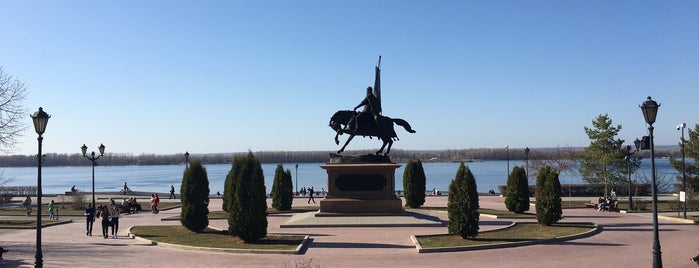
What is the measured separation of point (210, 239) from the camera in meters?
19.5

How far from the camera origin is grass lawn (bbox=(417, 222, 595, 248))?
1814 cm

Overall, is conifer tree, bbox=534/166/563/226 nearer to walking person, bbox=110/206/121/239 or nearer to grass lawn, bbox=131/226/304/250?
grass lawn, bbox=131/226/304/250

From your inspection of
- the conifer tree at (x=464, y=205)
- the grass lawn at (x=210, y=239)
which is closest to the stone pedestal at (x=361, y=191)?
the grass lawn at (x=210, y=239)

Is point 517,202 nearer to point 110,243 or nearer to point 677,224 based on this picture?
point 677,224

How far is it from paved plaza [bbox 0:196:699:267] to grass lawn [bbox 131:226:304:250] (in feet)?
2.14

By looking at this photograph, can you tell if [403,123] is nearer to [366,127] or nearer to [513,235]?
[366,127]

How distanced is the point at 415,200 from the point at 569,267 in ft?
63.9

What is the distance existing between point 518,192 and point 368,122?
8373 mm

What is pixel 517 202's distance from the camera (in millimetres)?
28969

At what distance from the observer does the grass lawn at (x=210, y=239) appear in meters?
18.0

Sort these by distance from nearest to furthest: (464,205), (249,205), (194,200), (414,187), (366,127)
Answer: (249,205) → (464,205) → (194,200) → (366,127) → (414,187)

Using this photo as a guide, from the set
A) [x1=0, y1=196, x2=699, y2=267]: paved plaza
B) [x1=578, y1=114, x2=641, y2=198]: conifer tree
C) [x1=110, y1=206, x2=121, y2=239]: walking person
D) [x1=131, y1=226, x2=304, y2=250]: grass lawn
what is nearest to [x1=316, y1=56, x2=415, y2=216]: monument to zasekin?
[x1=0, y1=196, x2=699, y2=267]: paved plaza

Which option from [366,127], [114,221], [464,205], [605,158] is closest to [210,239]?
[114,221]

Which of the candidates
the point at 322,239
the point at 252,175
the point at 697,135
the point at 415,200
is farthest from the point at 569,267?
the point at 697,135
